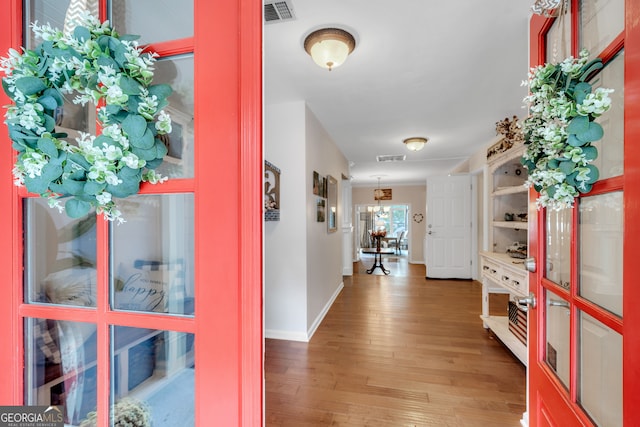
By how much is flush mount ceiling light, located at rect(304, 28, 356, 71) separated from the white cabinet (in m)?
1.86

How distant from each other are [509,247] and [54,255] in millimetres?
3484

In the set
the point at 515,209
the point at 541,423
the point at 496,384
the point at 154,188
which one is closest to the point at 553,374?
the point at 541,423

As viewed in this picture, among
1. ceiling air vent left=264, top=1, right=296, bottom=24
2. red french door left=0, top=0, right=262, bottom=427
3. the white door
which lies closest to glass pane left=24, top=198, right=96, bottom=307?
red french door left=0, top=0, right=262, bottom=427

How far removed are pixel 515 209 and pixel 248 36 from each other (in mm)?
3379

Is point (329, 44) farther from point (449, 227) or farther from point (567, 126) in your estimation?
point (449, 227)

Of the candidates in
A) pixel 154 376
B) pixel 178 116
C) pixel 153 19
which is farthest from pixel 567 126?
pixel 154 376

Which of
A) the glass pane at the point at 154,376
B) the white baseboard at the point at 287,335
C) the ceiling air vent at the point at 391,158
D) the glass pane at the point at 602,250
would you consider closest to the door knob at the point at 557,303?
the glass pane at the point at 602,250

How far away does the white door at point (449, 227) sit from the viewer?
5426 millimetres

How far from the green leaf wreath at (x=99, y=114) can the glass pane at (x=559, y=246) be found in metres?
1.19

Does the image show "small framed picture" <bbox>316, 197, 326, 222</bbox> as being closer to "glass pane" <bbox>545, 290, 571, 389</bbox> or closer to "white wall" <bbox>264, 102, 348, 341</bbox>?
"white wall" <bbox>264, 102, 348, 341</bbox>

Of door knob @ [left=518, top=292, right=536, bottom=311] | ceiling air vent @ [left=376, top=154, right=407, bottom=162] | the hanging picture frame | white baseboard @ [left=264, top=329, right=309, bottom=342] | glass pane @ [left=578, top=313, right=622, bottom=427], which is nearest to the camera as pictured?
glass pane @ [left=578, top=313, right=622, bottom=427]

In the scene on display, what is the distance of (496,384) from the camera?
6.58ft

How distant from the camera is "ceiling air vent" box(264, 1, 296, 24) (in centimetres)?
141

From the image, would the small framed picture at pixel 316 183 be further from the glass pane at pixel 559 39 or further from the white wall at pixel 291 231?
the glass pane at pixel 559 39
